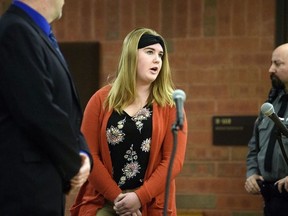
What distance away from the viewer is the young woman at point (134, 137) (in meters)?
3.50

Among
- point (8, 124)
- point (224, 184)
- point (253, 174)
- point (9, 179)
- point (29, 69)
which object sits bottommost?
point (224, 184)

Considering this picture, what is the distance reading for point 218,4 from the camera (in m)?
5.05

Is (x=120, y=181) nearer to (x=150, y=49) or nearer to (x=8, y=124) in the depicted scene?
(x=150, y=49)

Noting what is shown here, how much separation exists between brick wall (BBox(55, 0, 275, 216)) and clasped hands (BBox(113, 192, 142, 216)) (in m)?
1.66

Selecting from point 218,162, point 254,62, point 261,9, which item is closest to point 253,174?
point 218,162

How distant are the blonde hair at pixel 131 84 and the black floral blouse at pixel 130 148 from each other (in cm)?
12

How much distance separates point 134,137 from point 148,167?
189 mm

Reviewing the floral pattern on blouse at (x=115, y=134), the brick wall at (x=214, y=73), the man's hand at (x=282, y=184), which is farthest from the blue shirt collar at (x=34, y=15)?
the brick wall at (x=214, y=73)

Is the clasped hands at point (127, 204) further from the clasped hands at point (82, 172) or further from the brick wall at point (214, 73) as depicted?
the brick wall at point (214, 73)

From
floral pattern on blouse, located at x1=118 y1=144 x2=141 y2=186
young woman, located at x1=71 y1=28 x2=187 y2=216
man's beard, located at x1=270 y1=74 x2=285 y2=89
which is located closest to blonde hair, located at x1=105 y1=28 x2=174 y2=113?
young woman, located at x1=71 y1=28 x2=187 y2=216

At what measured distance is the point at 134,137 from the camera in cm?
350

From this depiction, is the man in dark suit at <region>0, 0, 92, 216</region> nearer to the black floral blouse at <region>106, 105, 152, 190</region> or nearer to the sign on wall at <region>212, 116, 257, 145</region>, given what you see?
the black floral blouse at <region>106, 105, 152, 190</region>

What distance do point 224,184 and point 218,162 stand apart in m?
0.18

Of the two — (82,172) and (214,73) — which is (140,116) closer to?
(82,172)
